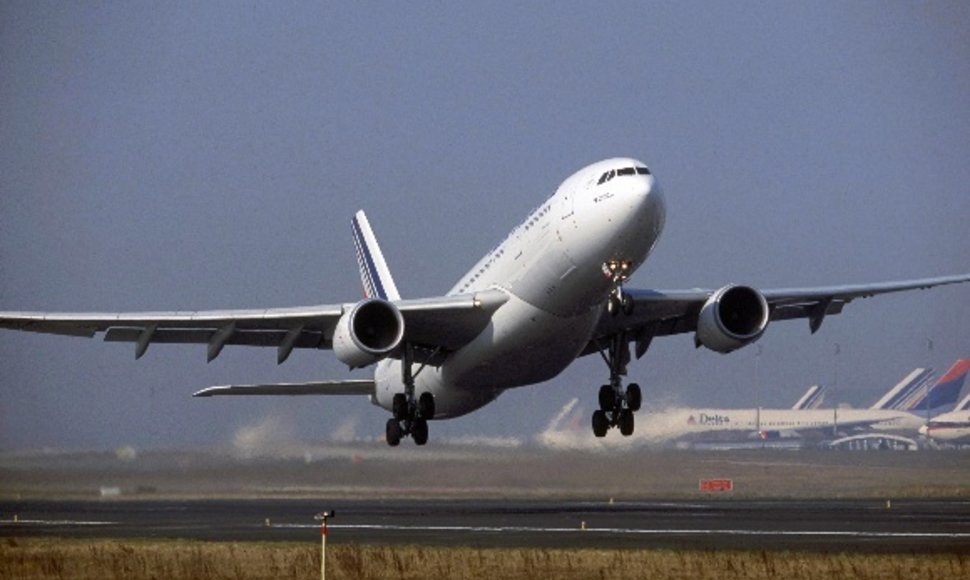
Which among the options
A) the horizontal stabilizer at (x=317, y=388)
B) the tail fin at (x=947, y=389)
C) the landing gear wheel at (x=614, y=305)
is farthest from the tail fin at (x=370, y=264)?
the tail fin at (x=947, y=389)

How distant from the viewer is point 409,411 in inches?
1903

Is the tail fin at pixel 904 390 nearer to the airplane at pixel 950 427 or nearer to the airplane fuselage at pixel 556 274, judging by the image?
the airplane at pixel 950 427

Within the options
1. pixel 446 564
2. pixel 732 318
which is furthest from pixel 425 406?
pixel 446 564

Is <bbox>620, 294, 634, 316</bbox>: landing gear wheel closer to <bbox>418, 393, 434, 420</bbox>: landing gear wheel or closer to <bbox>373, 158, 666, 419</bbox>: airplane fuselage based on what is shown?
<bbox>373, 158, 666, 419</bbox>: airplane fuselage

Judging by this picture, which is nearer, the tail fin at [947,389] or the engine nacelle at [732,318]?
the engine nacelle at [732,318]

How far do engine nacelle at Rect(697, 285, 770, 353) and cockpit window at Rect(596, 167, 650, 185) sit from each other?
261 inches

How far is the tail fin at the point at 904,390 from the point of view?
143875 millimetres

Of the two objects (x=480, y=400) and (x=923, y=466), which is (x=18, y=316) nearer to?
(x=480, y=400)

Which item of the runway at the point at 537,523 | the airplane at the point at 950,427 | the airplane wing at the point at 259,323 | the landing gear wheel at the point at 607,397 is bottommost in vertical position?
the runway at the point at 537,523

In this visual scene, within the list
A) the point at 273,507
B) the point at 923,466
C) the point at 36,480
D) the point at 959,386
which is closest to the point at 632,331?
the point at 273,507

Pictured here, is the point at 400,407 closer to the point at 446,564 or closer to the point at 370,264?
A: the point at 370,264

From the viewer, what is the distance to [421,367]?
47.5 metres

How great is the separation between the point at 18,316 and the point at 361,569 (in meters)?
16.7

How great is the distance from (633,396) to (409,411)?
21.1ft
